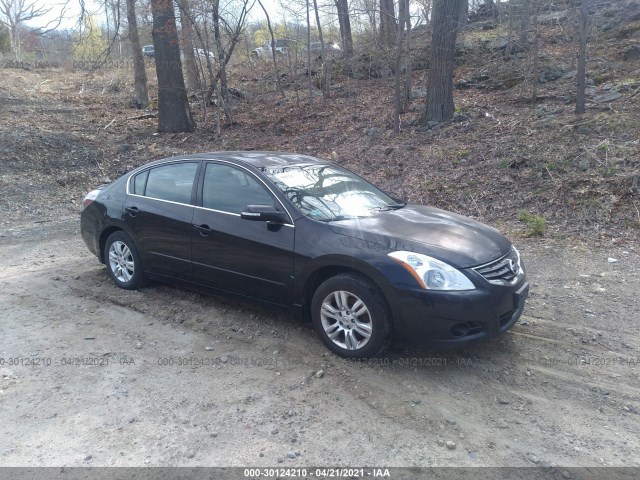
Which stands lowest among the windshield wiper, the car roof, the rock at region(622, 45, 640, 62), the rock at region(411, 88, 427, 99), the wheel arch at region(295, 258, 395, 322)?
the wheel arch at region(295, 258, 395, 322)

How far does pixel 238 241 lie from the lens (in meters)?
5.10

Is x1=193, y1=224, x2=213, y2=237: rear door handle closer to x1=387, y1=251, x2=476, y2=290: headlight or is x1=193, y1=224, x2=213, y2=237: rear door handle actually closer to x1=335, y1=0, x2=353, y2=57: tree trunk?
x1=387, y1=251, x2=476, y2=290: headlight

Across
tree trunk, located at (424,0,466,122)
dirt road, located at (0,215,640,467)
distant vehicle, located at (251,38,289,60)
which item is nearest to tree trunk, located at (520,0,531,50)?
tree trunk, located at (424,0,466,122)

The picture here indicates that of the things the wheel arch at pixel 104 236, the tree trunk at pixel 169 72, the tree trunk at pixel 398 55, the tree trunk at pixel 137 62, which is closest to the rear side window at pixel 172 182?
the wheel arch at pixel 104 236

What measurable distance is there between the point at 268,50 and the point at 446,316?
2006cm

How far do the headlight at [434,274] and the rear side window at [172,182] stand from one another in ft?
8.20

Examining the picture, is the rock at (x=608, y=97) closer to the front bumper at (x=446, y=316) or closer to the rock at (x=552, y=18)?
the rock at (x=552, y=18)

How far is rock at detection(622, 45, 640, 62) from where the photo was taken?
45.0 ft

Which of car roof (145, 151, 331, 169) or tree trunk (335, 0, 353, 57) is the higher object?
tree trunk (335, 0, 353, 57)

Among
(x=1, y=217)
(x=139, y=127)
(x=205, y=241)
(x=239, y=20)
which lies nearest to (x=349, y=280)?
(x=205, y=241)

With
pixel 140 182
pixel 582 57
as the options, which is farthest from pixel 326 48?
pixel 140 182

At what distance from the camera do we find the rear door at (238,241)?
4.88m

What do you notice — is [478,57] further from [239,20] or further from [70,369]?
[70,369]

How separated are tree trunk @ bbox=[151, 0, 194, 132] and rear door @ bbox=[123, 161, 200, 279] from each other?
9.94 metres
